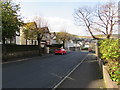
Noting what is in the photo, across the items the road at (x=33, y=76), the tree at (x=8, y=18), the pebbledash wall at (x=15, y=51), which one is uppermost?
the tree at (x=8, y=18)

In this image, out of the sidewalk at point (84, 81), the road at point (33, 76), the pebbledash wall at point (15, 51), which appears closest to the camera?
the sidewalk at point (84, 81)

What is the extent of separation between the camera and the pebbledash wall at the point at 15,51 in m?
17.0

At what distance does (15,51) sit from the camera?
19906 mm

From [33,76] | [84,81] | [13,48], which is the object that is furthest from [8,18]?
[84,81]

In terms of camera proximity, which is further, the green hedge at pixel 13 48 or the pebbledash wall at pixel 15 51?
the green hedge at pixel 13 48

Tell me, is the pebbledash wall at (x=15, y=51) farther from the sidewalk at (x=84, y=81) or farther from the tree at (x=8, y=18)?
the sidewalk at (x=84, y=81)

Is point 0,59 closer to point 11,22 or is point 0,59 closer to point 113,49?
point 11,22

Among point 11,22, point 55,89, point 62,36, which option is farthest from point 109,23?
point 62,36

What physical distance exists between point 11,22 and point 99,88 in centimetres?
1263

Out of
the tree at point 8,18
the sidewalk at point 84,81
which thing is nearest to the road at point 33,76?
the sidewalk at point 84,81

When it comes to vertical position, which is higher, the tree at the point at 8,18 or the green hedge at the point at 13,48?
the tree at the point at 8,18

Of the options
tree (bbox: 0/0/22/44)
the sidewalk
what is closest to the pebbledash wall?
tree (bbox: 0/0/22/44)

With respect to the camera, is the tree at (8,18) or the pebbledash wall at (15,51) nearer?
the tree at (8,18)

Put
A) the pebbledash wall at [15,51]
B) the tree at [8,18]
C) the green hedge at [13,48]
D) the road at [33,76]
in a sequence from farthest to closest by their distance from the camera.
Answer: the green hedge at [13,48], the pebbledash wall at [15,51], the tree at [8,18], the road at [33,76]
